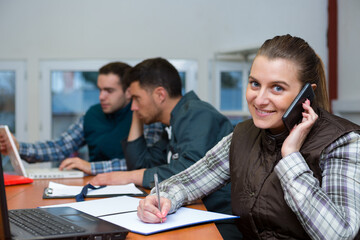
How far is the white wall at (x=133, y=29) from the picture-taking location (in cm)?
385

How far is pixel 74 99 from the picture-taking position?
13.2 ft

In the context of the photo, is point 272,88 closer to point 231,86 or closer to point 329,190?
point 329,190

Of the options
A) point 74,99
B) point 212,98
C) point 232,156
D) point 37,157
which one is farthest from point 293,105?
point 74,99

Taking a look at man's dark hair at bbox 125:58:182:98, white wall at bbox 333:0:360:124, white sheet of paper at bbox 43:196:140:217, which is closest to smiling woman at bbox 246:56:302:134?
white sheet of paper at bbox 43:196:140:217

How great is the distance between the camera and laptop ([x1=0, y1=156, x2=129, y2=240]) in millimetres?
852

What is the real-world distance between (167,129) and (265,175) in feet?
3.41

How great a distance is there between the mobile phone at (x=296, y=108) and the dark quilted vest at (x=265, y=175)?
6cm

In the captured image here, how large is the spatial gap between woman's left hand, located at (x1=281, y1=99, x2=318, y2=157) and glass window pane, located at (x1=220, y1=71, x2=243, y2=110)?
280cm

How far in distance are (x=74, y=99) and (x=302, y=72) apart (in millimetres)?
3073

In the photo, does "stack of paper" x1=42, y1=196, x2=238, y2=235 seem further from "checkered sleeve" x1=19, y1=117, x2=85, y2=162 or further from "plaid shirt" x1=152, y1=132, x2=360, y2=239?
"checkered sleeve" x1=19, y1=117, x2=85, y2=162

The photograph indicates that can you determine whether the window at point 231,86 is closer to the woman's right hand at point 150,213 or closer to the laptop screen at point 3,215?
the woman's right hand at point 150,213

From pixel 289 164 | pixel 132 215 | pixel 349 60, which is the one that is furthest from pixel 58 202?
pixel 349 60

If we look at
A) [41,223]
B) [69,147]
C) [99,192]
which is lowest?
[69,147]

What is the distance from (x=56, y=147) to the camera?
9.66 feet
